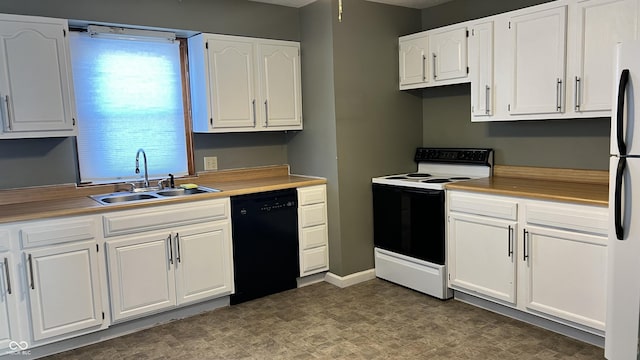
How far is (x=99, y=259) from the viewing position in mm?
3004

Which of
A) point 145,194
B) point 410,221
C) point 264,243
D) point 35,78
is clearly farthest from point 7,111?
point 410,221

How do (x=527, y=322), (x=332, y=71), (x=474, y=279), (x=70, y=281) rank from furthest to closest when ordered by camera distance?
(x=332, y=71)
(x=474, y=279)
(x=527, y=322)
(x=70, y=281)

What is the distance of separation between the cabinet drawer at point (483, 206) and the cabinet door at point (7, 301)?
2.89 m

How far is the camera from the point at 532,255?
3033 millimetres

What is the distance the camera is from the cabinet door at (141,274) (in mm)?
3076

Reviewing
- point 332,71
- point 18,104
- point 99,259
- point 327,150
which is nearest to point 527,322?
point 327,150

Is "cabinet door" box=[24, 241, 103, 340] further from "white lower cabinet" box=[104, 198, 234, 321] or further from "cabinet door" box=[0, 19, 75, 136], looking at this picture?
"cabinet door" box=[0, 19, 75, 136]

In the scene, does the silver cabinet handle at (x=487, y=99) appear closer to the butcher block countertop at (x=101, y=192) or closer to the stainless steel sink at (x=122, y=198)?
the butcher block countertop at (x=101, y=192)

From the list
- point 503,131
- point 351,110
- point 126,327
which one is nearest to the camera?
point 126,327

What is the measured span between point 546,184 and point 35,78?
11.4 ft

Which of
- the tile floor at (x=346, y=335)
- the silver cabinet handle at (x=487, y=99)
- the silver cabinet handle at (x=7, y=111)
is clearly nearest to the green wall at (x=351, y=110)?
the tile floor at (x=346, y=335)

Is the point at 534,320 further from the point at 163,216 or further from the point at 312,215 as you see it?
the point at 163,216

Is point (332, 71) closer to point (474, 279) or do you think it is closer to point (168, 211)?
point (168, 211)

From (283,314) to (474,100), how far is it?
85.1 inches
